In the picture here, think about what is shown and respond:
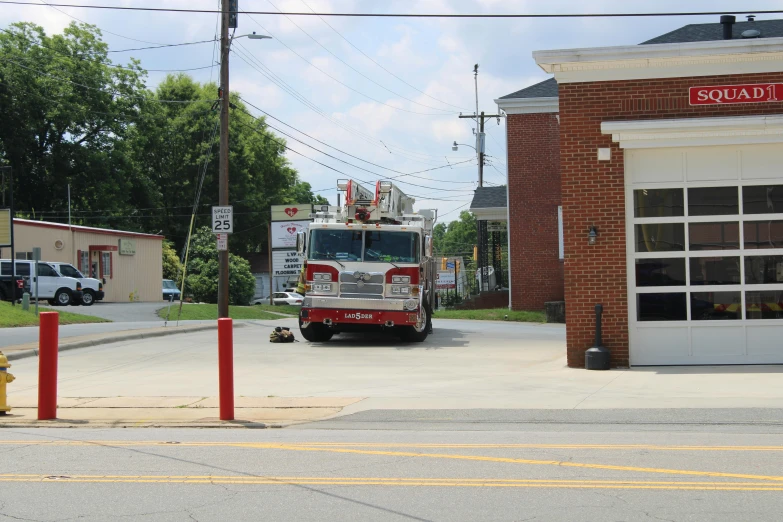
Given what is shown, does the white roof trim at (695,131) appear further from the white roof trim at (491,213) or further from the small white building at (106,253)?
the small white building at (106,253)

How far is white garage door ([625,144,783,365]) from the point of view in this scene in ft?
49.0

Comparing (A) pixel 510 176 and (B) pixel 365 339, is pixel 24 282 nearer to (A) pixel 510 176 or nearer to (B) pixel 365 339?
(B) pixel 365 339

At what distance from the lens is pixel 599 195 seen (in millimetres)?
15031

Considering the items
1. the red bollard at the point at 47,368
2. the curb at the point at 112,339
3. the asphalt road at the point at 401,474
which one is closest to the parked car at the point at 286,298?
the curb at the point at 112,339

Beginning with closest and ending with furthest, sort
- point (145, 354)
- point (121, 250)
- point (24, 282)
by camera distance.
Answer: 1. point (145, 354)
2. point (24, 282)
3. point (121, 250)

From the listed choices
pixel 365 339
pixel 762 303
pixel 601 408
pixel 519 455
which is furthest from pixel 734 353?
pixel 365 339

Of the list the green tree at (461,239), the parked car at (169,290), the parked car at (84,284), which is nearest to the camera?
the parked car at (84,284)

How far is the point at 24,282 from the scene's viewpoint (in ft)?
109

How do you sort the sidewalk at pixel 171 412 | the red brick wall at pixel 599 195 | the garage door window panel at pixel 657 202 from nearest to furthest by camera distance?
the sidewalk at pixel 171 412 < the red brick wall at pixel 599 195 < the garage door window panel at pixel 657 202

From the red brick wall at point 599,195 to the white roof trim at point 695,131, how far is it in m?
0.28

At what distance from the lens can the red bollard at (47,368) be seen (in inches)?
417

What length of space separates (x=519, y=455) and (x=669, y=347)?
25.5 ft

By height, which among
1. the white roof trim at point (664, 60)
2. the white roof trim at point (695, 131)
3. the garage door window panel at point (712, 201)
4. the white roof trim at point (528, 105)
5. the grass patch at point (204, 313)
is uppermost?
the white roof trim at point (528, 105)

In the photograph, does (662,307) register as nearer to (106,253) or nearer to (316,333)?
(316,333)
